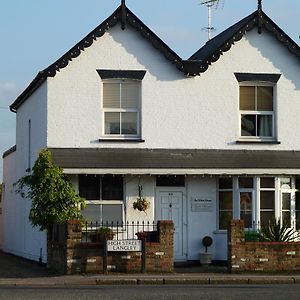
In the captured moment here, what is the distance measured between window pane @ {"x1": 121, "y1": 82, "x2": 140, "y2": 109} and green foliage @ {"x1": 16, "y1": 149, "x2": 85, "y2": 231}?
350 centimetres

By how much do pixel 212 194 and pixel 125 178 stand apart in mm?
3048

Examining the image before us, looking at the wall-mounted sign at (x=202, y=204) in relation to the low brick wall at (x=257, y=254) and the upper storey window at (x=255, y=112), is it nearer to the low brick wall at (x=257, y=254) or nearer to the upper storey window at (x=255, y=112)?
the upper storey window at (x=255, y=112)

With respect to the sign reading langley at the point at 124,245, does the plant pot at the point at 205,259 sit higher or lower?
lower

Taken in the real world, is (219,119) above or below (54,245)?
above

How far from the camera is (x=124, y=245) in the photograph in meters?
24.4

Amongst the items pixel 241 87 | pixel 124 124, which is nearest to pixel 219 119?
pixel 241 87

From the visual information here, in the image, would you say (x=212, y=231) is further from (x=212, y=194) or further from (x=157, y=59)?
(x=157, y=59)

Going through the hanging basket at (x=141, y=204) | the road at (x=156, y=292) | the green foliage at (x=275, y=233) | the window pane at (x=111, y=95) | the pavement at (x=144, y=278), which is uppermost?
the window pane at (x=111, y=95)

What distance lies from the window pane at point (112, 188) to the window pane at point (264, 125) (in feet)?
17.2

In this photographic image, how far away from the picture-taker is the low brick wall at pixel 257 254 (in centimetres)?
2495

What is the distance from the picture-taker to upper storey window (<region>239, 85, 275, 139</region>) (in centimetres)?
A: 2930

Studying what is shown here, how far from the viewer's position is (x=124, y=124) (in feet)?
93.5

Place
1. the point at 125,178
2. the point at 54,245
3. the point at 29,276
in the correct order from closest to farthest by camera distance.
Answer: the point at 29,276
the point at 54,245
the point at 125,178

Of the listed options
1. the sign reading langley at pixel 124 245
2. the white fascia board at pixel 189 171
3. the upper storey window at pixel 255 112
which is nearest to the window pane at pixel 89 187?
the white fascia board at pixel 189 171
